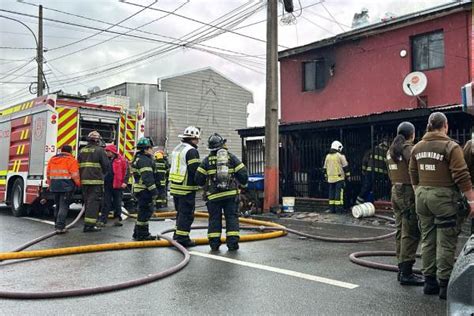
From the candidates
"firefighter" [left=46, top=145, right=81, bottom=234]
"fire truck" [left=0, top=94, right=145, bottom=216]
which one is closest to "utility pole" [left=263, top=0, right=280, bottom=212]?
"fire truck" [left=0, top=94, right=145, bottom=216]

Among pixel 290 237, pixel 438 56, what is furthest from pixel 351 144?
pixel 290 237

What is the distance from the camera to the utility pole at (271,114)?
11922mm

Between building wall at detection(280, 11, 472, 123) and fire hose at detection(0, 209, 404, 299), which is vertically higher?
building wall at detection(280, 11, 472, 123)

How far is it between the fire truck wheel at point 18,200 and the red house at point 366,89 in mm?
6895

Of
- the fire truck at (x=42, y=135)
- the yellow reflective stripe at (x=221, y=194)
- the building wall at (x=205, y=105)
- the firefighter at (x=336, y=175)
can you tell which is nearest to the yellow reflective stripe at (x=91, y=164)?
the fire truck at (x=42, y=135)

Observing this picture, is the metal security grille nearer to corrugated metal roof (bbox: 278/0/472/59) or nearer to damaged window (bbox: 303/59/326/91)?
damaged window (bbox: 303/59/326/91)

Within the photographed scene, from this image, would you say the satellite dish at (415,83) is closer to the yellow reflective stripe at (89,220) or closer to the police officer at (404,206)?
the police officer at (404,206)

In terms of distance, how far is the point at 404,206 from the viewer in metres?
4.89

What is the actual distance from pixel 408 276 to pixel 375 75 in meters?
11.9

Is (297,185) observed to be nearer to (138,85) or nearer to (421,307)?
(421,307)

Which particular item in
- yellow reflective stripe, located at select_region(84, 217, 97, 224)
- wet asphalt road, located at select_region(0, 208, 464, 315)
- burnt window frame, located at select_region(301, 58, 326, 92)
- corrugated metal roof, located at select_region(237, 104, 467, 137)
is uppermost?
burnt window frame, located at select_region(301, 58, 326, 92)

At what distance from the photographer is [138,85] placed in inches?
974

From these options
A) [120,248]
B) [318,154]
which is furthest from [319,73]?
[120,248]

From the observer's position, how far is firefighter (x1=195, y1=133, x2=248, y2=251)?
21.7 feet
